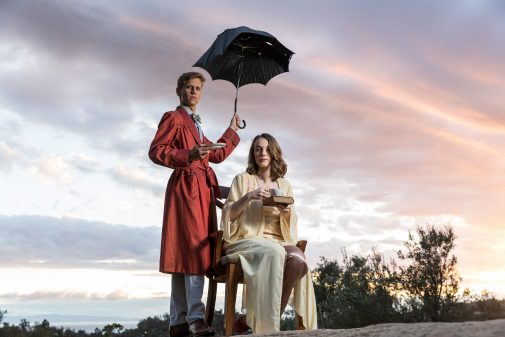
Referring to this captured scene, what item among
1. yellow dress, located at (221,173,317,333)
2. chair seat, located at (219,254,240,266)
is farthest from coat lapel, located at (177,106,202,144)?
chair seat, located at (219,254,240,266)

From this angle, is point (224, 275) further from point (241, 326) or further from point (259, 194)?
point (259, 194)

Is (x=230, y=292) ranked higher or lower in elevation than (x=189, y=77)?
lower

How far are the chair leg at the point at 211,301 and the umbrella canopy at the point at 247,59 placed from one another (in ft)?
6.05

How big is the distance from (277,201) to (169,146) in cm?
105

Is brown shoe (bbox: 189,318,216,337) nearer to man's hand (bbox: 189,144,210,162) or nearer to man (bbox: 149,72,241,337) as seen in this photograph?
man (bbox: 149,72,241,337)

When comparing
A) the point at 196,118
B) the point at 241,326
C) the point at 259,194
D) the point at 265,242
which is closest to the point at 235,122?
the point at 196,118

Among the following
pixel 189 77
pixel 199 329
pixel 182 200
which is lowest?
Result: pixel 199 329

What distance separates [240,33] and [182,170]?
4.44 feet

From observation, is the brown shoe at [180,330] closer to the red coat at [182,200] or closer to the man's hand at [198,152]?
the red coat at [182,200]

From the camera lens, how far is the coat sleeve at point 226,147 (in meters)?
5.88

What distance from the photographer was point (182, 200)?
17.8 feet

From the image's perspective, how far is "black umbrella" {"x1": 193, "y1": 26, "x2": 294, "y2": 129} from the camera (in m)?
6.01

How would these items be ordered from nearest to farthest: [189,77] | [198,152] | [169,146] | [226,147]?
[198,152]
[169,146]
[189,77]
[226,147]

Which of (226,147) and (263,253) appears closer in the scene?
(263,253)
